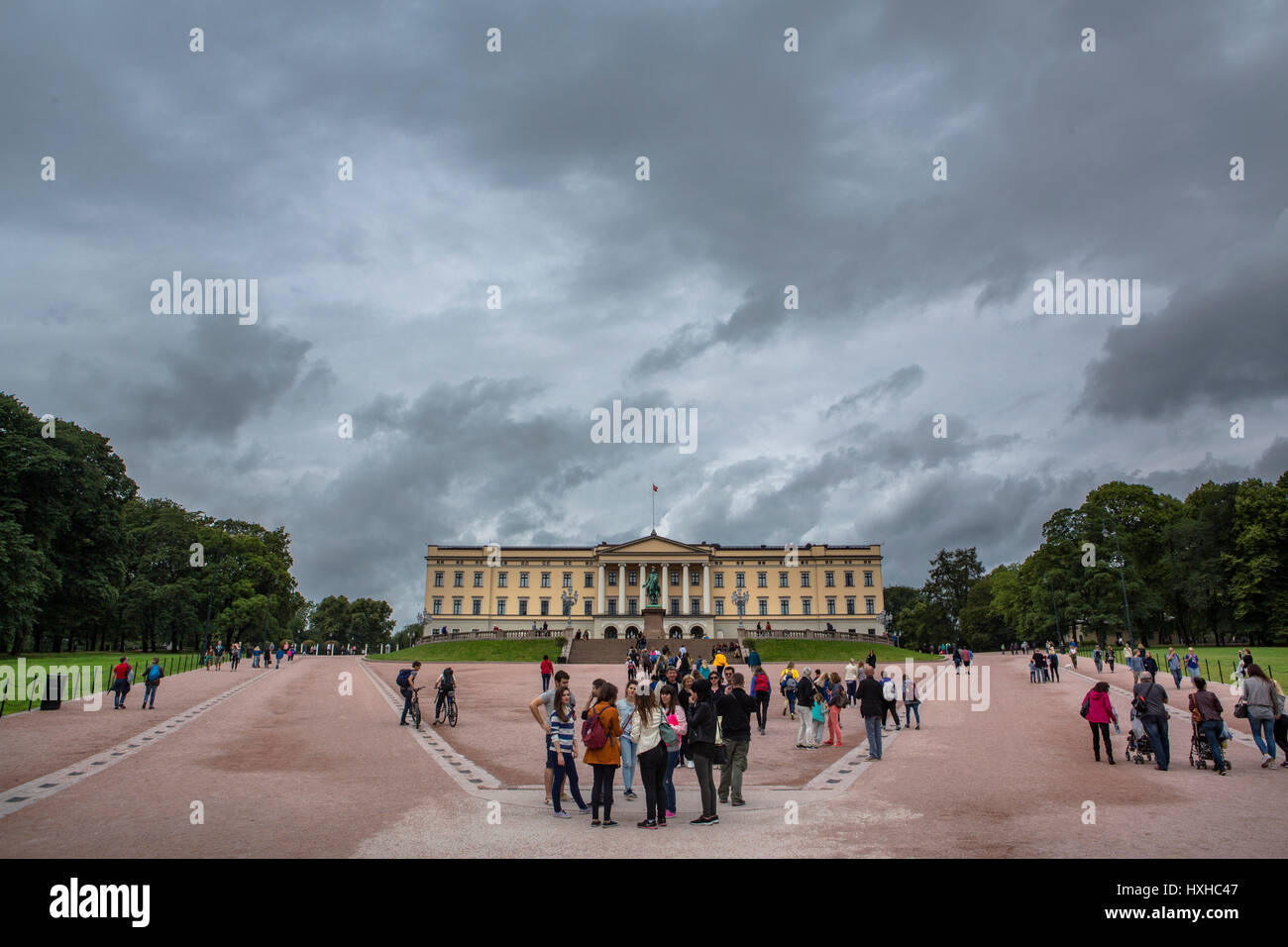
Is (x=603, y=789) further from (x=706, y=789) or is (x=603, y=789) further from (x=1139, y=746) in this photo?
(x=1139, y=746)

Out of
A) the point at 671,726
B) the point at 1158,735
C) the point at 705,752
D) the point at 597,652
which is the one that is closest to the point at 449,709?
the point at 671,726

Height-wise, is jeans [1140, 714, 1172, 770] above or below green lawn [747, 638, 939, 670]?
above

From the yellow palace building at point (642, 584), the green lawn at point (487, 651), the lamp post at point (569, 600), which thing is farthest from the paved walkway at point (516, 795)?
the yellow palace building at point (642, 584)

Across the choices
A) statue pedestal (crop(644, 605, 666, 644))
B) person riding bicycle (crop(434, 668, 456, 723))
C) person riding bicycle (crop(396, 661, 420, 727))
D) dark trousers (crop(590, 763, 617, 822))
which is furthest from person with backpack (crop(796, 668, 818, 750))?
statue pedestal (crop(644, 605, 666, 644))

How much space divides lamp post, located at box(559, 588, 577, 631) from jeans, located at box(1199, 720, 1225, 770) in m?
83.8

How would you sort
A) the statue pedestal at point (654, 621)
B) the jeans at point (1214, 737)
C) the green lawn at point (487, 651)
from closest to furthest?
the jeans at point (1214, 737)
the green lawn at point (487, 651)
the statue pedestal at point (654, 621)

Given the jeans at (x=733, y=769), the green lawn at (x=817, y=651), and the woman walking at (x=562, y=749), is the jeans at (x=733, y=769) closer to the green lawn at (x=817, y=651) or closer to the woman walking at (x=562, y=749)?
the woman walking at (x=562, y=749)

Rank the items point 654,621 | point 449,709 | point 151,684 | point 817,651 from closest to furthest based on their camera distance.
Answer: point 449,709 → point 151,684 → point 817,651 → point 654,621

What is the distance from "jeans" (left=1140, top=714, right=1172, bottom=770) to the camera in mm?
14094

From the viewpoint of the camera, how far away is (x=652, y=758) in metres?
9.97

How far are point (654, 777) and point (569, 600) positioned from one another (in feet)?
285

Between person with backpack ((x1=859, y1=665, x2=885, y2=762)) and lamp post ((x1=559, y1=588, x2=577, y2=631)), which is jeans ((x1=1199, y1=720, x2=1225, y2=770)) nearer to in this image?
person with backpack ((x1=859, y1=665, x2=885, y2=762))

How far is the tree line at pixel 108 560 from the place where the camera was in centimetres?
4428

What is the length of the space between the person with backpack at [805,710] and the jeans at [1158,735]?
6702 millimetres
